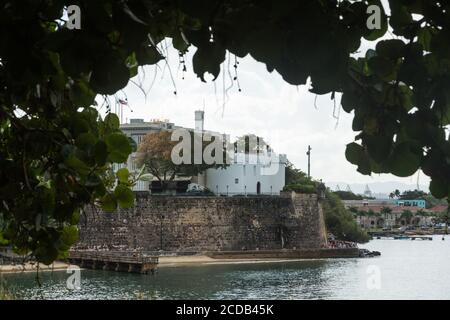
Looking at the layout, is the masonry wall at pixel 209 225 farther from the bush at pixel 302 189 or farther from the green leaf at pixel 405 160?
the green leaf at pixel 405 160

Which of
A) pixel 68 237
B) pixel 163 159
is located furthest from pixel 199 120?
pixel 68 237

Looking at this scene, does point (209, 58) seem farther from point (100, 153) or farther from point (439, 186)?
point (439, 186)

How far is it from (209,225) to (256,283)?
1013 centimetres

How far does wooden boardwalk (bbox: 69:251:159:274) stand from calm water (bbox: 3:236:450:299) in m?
0.54

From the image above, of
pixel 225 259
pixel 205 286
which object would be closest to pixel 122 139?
pixel 205 286

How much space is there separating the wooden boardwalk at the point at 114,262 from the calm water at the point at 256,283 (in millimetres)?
543

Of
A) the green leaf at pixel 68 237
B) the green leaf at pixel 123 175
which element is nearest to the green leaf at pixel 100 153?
the green leaf at pixel 123 175

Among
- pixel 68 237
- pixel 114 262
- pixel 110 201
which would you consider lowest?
pixel 114 262

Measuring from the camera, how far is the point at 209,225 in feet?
108

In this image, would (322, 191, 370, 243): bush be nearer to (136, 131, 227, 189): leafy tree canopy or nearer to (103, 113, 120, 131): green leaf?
(136, 131, 227, 189): leafy tree canopy

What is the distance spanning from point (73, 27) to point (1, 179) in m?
0.92

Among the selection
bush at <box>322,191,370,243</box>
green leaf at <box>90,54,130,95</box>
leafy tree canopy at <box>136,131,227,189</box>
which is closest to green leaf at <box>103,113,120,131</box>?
green leaf at <box>90,54,130,95</box>

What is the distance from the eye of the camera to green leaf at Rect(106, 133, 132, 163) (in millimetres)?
2047

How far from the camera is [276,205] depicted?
34.0 metres
